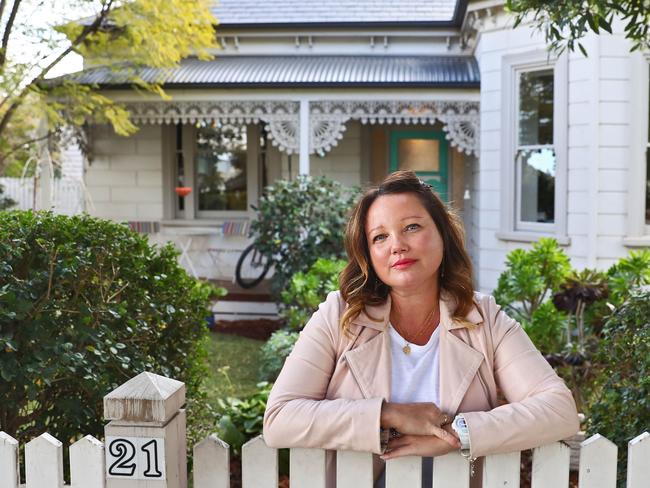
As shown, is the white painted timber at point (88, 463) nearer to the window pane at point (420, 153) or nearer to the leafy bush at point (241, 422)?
the leafy bush at point (241, 422)

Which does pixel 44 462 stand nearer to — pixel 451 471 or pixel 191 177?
pixel 451 471

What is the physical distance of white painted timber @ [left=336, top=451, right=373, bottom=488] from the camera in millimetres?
1993

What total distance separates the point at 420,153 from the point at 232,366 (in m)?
6.21

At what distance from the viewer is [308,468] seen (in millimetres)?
2027

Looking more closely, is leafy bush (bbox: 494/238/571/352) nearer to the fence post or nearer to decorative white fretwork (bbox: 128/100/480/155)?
Result: the fence post

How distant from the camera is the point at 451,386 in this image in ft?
6.86

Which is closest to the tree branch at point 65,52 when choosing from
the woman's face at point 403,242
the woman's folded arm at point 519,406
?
the woman's face at point 403,242

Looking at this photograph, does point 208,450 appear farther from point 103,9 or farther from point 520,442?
point 103,9

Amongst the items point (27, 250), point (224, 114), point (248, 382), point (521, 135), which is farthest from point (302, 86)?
point (27, 250)

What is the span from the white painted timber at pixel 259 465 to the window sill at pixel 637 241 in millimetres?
6664

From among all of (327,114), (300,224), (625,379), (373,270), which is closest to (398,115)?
(327,114)

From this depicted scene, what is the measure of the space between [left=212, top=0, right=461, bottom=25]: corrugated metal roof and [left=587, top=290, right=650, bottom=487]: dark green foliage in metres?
9.23

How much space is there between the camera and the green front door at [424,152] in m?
12.8

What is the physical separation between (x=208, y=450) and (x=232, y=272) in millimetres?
10573
